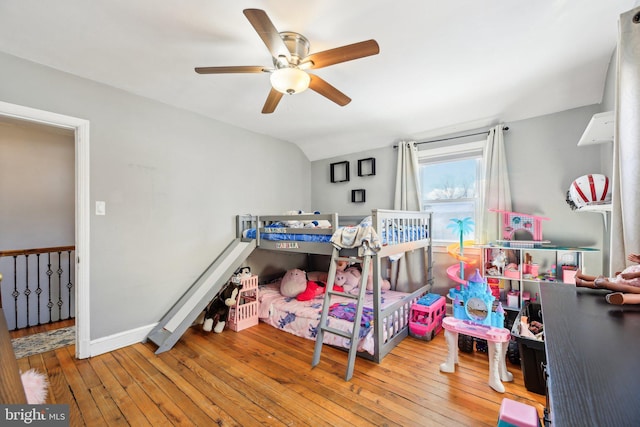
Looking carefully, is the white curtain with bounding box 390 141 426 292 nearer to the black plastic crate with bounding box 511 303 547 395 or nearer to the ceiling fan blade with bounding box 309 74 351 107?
the black plastic crate with bounding box 511 303 547 395

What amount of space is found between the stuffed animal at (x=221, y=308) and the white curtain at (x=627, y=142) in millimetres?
2993

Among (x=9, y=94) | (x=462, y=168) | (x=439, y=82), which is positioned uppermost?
(x=439, y=82)

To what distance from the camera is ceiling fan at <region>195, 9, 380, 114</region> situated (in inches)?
60.0

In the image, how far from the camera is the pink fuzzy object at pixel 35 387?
0.63 m

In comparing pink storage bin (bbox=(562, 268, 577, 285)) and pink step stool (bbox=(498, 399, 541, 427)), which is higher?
A: pink storage bin (bbox=(562, 268, 577, 285))

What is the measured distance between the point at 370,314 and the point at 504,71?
242 centimetres

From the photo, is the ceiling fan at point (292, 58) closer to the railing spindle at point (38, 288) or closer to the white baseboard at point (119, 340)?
the white baseboard at point (119, 340)

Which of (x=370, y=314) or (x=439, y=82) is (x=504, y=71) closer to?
(x=439, y=82)

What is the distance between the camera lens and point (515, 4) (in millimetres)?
1588

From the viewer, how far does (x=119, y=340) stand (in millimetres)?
2570

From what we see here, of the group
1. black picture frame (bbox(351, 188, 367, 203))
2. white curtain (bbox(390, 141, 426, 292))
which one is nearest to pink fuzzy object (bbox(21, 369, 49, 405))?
white curtain (bbox(390, 141, 426, 292))

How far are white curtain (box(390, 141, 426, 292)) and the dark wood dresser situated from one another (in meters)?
2.84

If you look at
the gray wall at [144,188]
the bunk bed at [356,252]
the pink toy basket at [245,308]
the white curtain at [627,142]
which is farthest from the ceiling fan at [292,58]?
the pink toy basket at [245,308]

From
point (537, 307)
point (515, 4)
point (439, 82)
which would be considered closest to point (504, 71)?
point (439, 82)
